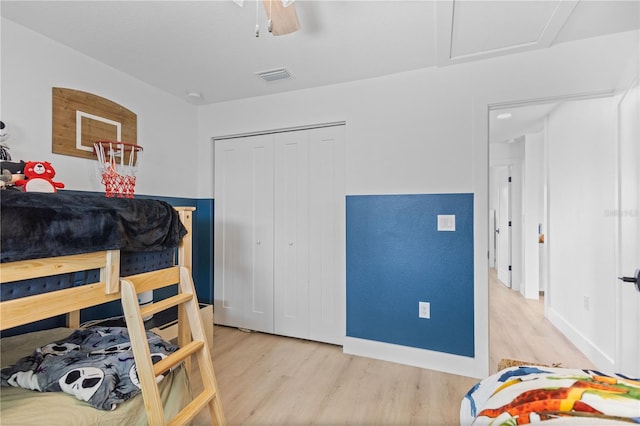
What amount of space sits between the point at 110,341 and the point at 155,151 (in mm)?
1824

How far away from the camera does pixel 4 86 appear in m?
1.75

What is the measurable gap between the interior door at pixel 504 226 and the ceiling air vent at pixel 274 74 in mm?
4333

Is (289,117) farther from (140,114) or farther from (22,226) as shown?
(22,226)

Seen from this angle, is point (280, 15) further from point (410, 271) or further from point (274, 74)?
point (410, 271)

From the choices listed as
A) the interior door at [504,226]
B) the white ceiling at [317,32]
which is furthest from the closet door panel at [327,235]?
the interior door at [504,226]

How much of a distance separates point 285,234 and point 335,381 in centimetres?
140

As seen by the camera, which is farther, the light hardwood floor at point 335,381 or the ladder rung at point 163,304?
the light hardwood floor at point 335,381

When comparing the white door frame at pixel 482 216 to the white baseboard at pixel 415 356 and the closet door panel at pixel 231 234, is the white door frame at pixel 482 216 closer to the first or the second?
the white baseboard at pixel 415 356

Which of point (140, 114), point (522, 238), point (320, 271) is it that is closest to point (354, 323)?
point (320, 271)

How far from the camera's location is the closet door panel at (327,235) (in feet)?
8.80

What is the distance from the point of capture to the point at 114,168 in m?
2.23

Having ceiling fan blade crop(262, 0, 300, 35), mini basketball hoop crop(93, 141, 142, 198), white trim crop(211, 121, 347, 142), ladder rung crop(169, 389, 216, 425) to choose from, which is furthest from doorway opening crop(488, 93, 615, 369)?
mini basketball hoop crop(93, 141, 142, 198)

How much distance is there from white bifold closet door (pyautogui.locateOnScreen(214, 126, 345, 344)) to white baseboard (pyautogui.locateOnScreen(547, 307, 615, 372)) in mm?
2025

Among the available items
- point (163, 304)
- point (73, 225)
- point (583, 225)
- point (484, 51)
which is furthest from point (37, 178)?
point (583, 225)
